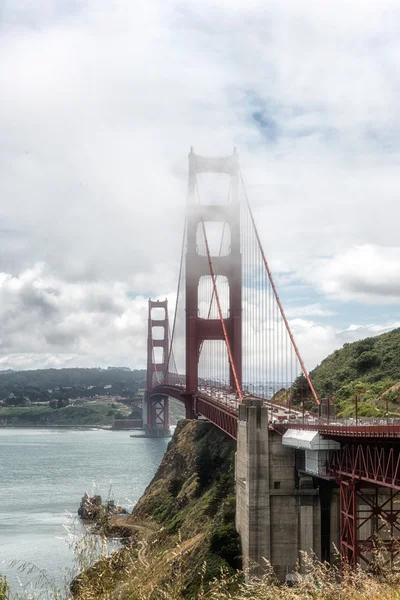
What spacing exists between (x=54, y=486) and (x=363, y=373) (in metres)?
35.6

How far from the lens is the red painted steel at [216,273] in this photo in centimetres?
6844

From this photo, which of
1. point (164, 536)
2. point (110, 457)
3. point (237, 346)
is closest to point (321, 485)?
point (164, 536)

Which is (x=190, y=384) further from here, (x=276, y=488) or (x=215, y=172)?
(x=276, y=488)

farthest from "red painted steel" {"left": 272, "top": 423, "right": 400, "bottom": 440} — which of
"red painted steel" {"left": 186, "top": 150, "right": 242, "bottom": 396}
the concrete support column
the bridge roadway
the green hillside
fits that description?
"red painted steel" {"left": 186, "top": 150, "right": 242, "bottom": 396}

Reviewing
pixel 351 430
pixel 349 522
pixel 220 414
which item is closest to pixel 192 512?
pixel 220 414

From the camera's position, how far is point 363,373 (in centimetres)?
7175

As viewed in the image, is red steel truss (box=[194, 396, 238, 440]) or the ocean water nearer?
red steel truss (box=[194, 396, 238, 440])

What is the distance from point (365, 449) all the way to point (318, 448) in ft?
12.8

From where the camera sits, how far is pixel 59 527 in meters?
58.3

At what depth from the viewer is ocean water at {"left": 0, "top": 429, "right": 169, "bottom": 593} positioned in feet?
156

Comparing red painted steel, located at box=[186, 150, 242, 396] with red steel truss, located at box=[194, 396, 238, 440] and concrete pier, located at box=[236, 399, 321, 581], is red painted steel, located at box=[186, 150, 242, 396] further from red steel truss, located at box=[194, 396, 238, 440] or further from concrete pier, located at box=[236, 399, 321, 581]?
concrete pier, located at box=[236, 399, 321, 581]

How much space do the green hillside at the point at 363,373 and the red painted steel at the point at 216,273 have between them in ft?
33.5

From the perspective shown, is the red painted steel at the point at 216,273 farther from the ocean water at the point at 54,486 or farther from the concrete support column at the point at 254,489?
the concrete support column at the point at 254,489

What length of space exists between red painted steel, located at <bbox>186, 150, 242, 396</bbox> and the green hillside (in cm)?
1022
